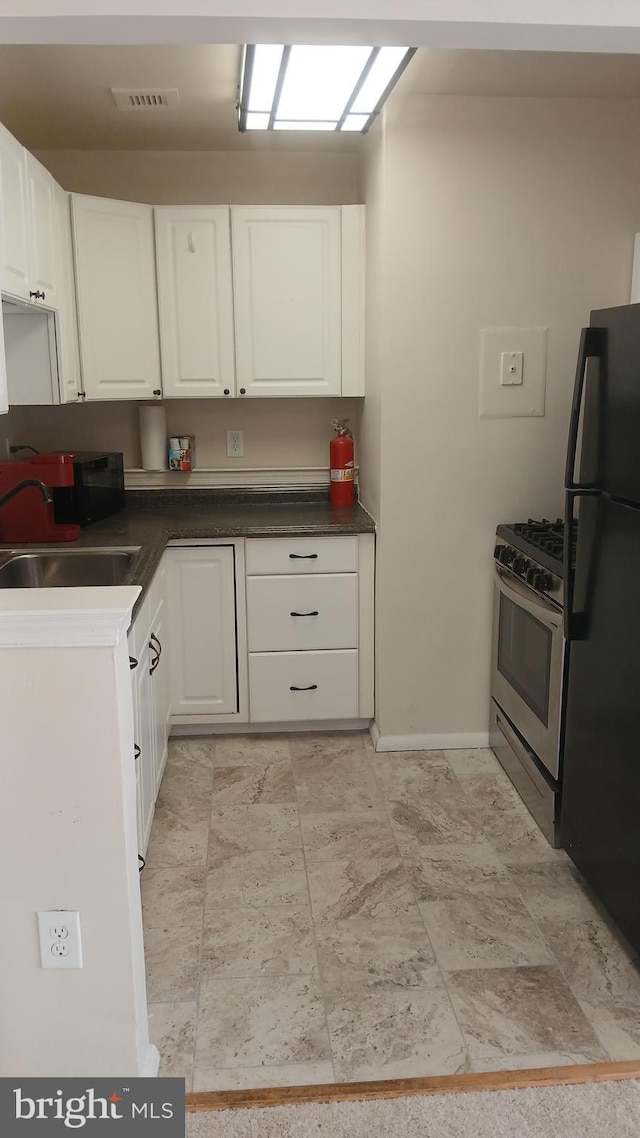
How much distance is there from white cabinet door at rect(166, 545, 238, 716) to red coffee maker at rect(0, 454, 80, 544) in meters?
0.49

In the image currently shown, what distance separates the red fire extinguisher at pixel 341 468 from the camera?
12.7 ft

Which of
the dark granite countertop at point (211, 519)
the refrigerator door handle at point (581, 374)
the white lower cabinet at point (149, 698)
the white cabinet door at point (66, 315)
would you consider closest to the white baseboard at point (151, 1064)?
the white lower cabinet at point (149, 698)

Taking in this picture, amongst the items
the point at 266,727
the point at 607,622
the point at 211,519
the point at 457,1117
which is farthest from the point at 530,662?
the point at 457,1117

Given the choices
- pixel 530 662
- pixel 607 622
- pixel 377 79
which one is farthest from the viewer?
pixel 530 662

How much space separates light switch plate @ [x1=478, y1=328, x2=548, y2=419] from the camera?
328cm

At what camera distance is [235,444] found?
408 centimetres

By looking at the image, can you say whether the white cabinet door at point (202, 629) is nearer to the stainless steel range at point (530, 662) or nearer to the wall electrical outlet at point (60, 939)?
the stainless steel range at point (530, 662)

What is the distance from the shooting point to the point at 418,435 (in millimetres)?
3330

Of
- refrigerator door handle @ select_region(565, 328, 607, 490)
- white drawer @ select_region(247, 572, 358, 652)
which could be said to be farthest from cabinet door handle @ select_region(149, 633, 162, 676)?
refrigerator door handle @ select_region(565, 328, 607, 490)

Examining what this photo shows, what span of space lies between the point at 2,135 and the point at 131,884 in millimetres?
2018

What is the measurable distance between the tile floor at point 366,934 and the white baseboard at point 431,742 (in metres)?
0.14

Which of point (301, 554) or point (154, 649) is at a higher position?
point (301, 554)

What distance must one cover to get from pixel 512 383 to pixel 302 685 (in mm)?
1423

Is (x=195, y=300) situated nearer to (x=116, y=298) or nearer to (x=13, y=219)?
(x=116, y=298)
